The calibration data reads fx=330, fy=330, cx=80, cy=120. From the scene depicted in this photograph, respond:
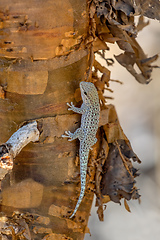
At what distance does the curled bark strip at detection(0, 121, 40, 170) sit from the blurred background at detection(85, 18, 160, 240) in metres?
0.85

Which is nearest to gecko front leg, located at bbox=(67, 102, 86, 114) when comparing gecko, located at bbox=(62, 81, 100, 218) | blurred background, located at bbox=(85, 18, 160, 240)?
gecko, located at bbox=(62, 81, 100, 218)

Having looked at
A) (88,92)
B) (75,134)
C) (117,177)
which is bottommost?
(117,177)

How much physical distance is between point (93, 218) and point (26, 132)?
3.28 feet

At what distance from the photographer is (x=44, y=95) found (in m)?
0.82

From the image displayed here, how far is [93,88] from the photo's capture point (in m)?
0.91

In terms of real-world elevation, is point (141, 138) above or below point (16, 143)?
below

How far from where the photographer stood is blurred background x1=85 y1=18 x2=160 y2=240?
63.0 inches

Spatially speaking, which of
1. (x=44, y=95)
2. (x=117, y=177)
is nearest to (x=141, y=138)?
(x=117, y=177)

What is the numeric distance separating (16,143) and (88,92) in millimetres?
235

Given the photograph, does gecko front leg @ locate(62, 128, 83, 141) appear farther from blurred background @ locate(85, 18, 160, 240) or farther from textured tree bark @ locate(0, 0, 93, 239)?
blurred background @ locate(85, 18, 160, 240)

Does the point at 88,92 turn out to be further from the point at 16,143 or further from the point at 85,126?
the point at 16,143

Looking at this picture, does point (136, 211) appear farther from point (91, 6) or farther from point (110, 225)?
point (91, 6)

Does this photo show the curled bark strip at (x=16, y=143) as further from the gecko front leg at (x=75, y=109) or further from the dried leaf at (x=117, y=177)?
the dried leaf at (x=117, y=177)

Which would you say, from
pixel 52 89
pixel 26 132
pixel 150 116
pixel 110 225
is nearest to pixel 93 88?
pixel 52 89
